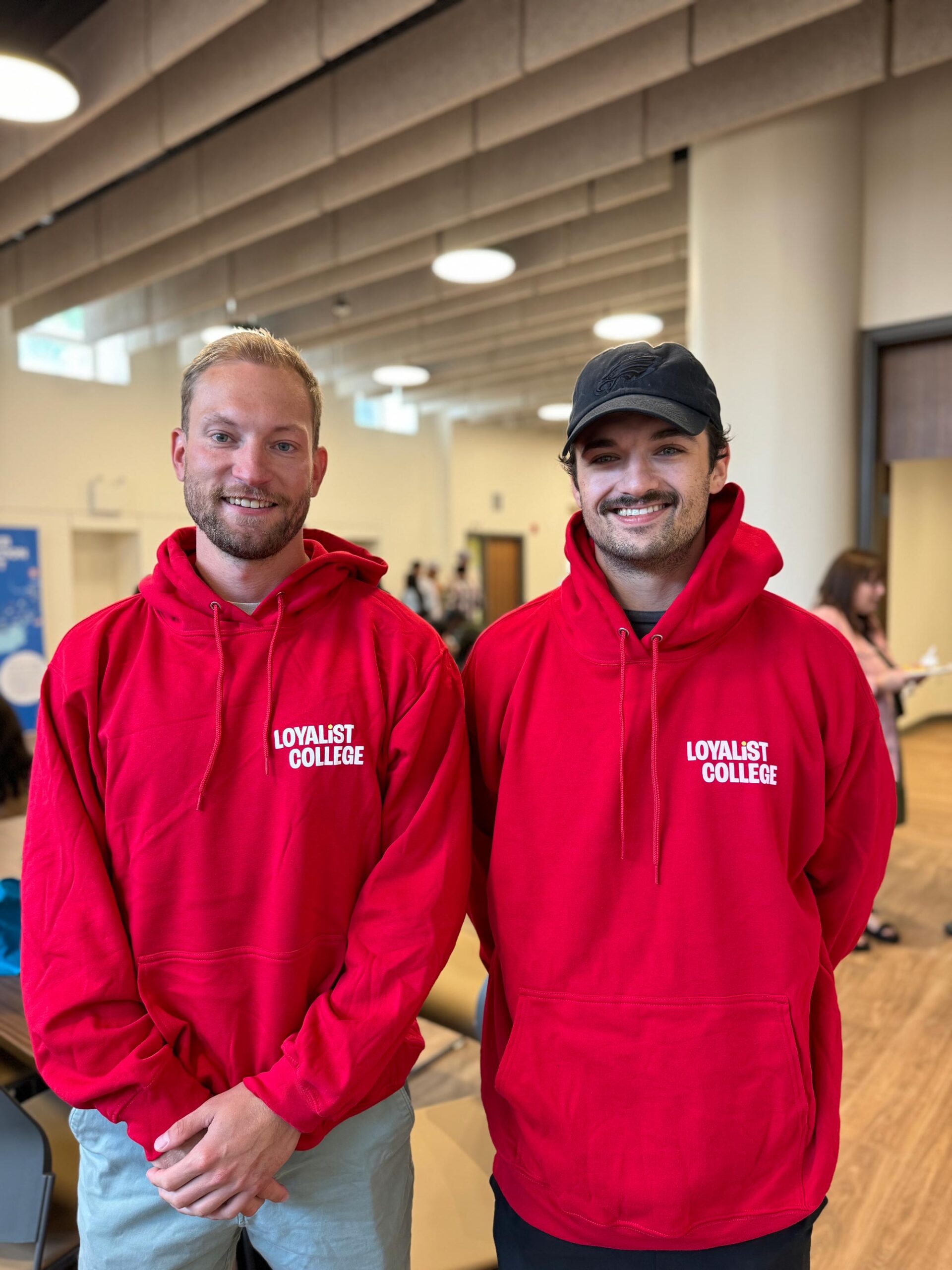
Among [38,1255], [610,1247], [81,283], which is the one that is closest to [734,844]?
[610,1247]

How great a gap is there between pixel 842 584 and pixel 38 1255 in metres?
3.50

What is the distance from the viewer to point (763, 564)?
4.15ft

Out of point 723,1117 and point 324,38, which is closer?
point 723,1117

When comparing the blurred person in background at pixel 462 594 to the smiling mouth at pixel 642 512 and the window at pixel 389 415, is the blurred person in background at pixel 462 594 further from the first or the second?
the smiling mouth at pixel 642 512

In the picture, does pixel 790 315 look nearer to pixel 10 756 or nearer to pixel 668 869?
pixel 668 869

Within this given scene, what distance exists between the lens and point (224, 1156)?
3.71 ft

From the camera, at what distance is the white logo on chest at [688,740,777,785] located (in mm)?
1198

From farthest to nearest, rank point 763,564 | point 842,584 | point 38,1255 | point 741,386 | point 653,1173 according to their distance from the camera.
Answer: point 741,386, point 842,584, point 38,1255, point 763,564, point 653,1173

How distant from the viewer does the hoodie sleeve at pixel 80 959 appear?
1.17 meters

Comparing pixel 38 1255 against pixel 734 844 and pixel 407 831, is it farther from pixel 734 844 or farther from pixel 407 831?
pixel 734 844

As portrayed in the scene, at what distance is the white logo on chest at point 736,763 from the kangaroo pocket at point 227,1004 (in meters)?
0.60

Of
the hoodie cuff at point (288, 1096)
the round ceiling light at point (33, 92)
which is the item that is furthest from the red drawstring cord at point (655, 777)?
the round ceiling light at point (33, 92)

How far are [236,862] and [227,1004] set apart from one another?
0.63 ft

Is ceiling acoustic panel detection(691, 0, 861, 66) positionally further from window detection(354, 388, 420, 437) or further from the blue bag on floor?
window detection(354, 388, 420, 437)
